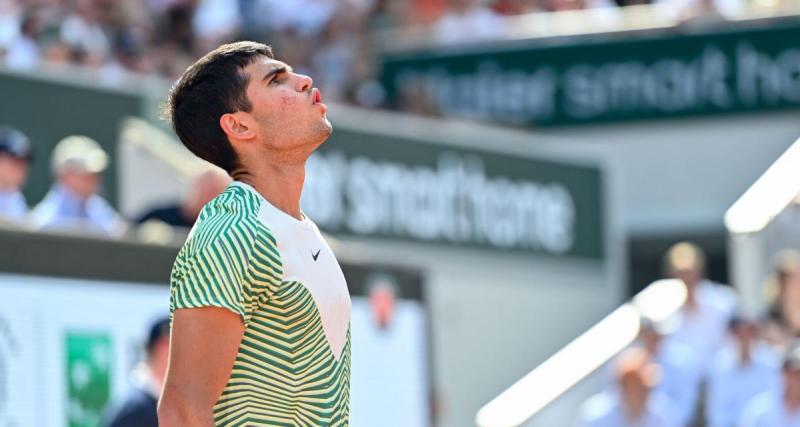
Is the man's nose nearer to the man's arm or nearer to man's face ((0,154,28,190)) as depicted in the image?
the man's arm

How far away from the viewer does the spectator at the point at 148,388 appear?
6441mm

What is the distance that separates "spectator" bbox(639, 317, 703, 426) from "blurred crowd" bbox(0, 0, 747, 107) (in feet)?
14.0

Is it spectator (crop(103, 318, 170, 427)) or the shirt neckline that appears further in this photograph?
spectator (crop(103, 318, 170, 427))


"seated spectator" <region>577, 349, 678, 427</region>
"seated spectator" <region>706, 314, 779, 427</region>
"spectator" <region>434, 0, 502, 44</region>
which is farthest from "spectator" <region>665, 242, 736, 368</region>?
"spectator" <region>434, 0, 502, 44</region>

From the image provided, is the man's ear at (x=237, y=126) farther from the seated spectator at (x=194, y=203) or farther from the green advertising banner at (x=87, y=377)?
the seated spectator at (x=194, y=203)

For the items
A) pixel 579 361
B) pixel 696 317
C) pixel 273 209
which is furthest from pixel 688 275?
pixel 273 209

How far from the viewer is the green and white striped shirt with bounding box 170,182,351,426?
329cm

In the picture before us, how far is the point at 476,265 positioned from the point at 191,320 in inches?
523

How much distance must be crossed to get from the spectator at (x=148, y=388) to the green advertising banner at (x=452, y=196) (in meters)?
7.06

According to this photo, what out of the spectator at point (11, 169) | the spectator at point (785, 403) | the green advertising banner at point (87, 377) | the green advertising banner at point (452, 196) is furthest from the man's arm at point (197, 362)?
the green advertising banner at point (452, 196)

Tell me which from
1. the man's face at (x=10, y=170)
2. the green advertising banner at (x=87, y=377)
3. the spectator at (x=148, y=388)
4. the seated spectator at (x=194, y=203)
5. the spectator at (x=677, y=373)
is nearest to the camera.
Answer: the spectator at (x=148, y=388)

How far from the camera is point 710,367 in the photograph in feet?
39.8

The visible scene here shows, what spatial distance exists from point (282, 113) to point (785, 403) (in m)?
7.49

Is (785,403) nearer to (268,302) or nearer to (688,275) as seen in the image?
(688,275)
